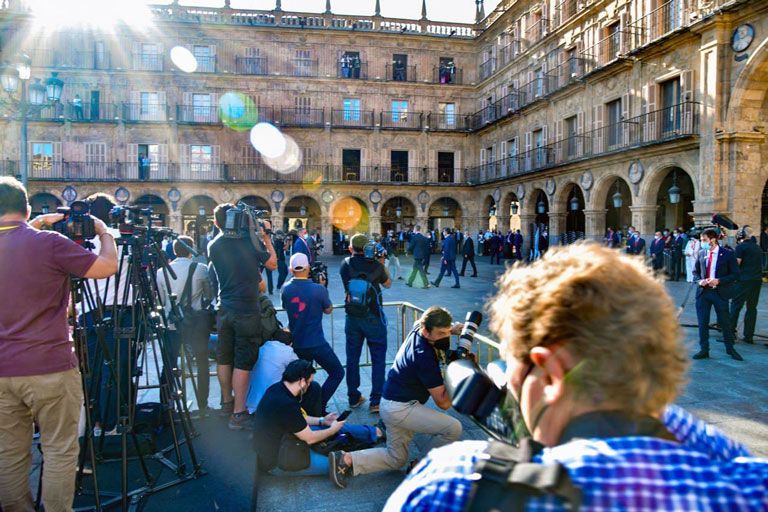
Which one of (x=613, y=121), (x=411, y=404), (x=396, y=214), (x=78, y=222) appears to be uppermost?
(x=613, y=121)

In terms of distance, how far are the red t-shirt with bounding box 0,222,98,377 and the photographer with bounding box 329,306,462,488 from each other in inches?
74.8

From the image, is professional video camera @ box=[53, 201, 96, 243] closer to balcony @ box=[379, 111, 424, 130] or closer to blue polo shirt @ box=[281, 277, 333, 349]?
blue polo shirt @ box=[281, 277, 333, 349]

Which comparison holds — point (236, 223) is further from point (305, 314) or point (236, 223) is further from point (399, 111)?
point (399, 111)

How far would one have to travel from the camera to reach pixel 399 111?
31047mm

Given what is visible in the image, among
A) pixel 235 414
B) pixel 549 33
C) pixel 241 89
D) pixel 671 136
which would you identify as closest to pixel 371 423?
pixel 235 414

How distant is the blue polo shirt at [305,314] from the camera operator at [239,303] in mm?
320

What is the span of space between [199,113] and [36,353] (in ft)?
94.5

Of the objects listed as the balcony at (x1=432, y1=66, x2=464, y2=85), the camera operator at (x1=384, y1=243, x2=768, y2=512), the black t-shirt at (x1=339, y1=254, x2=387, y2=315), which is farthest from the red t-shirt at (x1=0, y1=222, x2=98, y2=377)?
the balcony at (x1=432, y1=66, x2=464, y2=85)

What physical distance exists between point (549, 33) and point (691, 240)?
42.8ft

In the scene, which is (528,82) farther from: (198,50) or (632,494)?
(632,494)

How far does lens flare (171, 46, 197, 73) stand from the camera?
28.5 m

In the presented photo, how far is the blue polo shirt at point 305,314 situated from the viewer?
4.66m

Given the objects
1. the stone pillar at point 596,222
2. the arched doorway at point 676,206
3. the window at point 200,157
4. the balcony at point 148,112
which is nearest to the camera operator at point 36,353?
the stone pillar at point 596,222

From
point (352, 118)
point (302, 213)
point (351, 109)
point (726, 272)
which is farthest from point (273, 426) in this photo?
point (351, 109)
